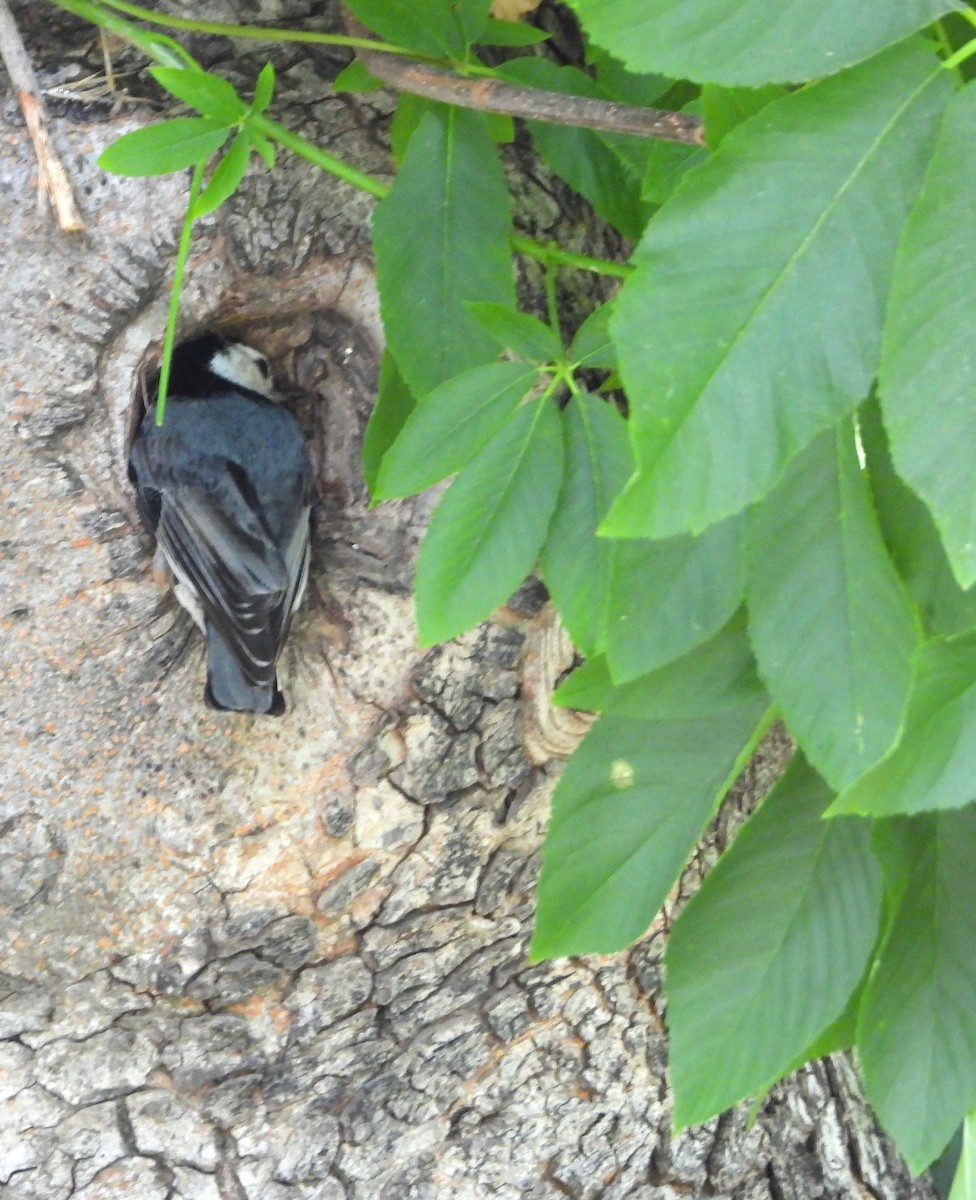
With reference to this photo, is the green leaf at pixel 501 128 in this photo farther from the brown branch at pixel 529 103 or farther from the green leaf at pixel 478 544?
the green leaf at pixel 478 544

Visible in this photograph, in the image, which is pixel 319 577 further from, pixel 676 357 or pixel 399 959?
pixel 676 357

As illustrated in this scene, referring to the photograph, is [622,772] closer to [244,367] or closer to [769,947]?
[769,947]

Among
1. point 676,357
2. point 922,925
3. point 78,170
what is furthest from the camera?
point 78,170

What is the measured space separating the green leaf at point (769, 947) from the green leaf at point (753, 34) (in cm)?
51

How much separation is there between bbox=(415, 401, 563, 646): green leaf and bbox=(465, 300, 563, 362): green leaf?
9 cm

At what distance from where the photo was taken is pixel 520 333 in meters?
0.93

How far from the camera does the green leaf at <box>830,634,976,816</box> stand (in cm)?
63

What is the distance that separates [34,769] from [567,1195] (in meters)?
0.81

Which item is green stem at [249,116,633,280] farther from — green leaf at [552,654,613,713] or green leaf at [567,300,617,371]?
green leaf at [552,654,613,713]

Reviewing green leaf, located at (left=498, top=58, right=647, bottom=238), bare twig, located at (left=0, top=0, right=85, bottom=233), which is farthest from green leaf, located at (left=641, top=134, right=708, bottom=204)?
bare twig, located at (left=0, top=0, right=85, bottom=233)

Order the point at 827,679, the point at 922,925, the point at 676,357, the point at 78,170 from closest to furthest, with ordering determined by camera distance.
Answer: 1. the point at 676,357
2. the point at 827,679
3. the point at 922,925
4. the point at 78,170

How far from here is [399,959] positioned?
1.43m

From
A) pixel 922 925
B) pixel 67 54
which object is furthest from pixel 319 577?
pixel 922 925

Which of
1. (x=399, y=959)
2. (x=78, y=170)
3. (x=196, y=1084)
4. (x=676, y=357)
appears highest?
(x=676, y=357)
